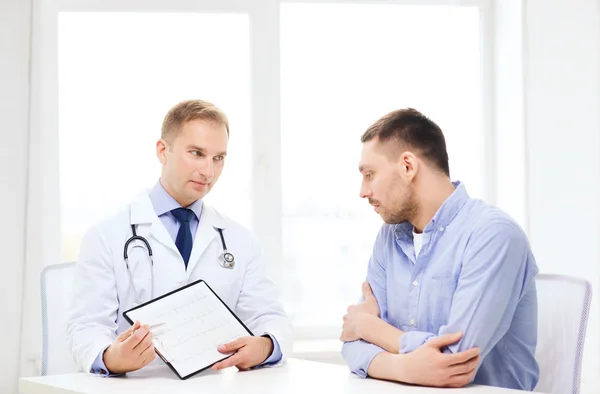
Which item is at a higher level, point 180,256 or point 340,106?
point 340,106

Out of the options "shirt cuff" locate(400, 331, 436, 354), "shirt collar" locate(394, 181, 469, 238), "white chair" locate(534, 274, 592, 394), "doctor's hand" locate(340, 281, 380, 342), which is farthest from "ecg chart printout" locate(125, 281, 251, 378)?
"white chair" locate(534, 274, 592, 394)

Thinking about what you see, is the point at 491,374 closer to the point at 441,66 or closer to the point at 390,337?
the point at 390,337

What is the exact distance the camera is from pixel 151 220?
7.88ft

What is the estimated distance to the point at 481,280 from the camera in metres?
1.91

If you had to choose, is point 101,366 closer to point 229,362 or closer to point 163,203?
point 229,362

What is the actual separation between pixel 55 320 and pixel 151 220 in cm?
46

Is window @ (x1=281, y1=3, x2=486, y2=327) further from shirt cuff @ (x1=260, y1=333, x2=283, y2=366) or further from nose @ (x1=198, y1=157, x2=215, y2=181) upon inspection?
shirt cuff @ (x1=260, y1=333, x2=283, y2=366)

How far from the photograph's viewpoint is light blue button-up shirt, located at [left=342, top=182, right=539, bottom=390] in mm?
1908

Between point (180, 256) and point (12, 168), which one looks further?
point (12, 168)

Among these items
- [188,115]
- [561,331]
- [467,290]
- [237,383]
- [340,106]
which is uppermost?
[340,106]

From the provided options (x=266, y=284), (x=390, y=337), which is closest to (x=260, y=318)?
(x=266, y=284)

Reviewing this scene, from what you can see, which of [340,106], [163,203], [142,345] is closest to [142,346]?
[142,345]

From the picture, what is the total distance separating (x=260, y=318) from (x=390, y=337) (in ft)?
1.96

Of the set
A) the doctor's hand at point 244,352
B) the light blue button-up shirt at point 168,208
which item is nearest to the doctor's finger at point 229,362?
the doctor's hand at point 244,352
